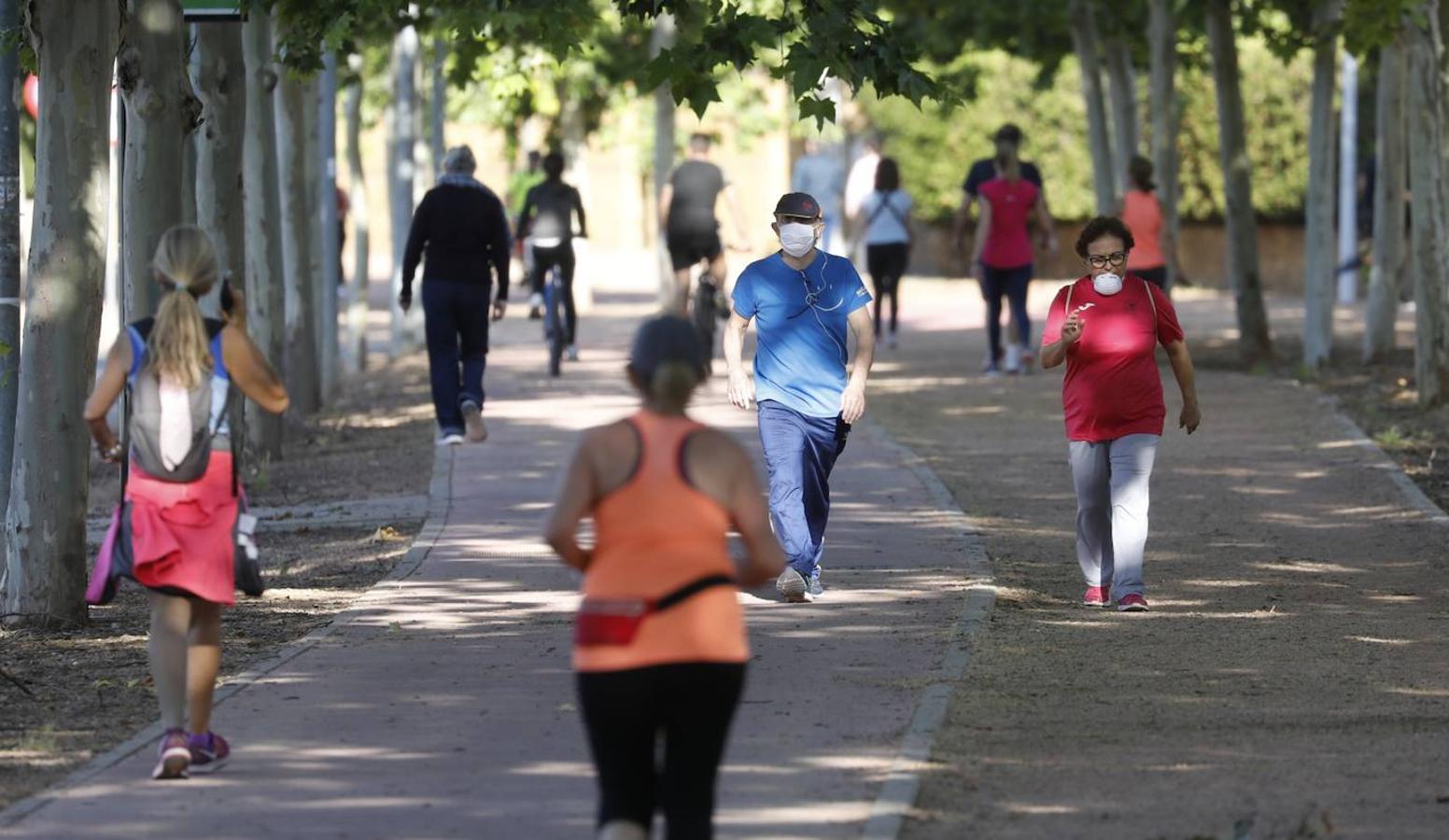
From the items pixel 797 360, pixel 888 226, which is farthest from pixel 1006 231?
pixel 797 360

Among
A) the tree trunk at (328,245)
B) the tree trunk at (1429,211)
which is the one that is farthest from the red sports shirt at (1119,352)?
the tree trunk at (328,245)

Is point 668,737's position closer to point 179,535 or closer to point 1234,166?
point 179,535

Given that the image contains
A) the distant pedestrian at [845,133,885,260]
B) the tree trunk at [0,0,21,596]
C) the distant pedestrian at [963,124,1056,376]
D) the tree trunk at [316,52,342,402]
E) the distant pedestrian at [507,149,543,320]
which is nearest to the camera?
the tree trunk at [0,0,21,596]

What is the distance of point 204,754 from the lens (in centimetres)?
713

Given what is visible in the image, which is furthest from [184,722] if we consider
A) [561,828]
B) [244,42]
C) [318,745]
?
[244,42]

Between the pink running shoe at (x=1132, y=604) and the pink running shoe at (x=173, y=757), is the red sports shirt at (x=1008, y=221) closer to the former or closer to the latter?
the pink running shoe at (x=1132, y=604)

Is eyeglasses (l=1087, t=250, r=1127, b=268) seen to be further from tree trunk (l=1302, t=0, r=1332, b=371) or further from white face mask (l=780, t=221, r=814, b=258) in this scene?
tree trunk (l=1302, t=0, r=1332, b=371)

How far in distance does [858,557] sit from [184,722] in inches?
193

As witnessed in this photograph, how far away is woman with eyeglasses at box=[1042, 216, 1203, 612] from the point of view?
9.98 meters

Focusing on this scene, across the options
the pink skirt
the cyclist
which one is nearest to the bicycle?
the cyclist

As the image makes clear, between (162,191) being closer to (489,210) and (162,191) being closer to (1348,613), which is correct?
(489,210)

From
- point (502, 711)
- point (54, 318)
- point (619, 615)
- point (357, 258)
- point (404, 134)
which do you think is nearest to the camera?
point (619, 615)

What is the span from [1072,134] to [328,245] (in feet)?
75.2

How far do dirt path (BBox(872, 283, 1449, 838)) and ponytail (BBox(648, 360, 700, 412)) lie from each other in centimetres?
165
